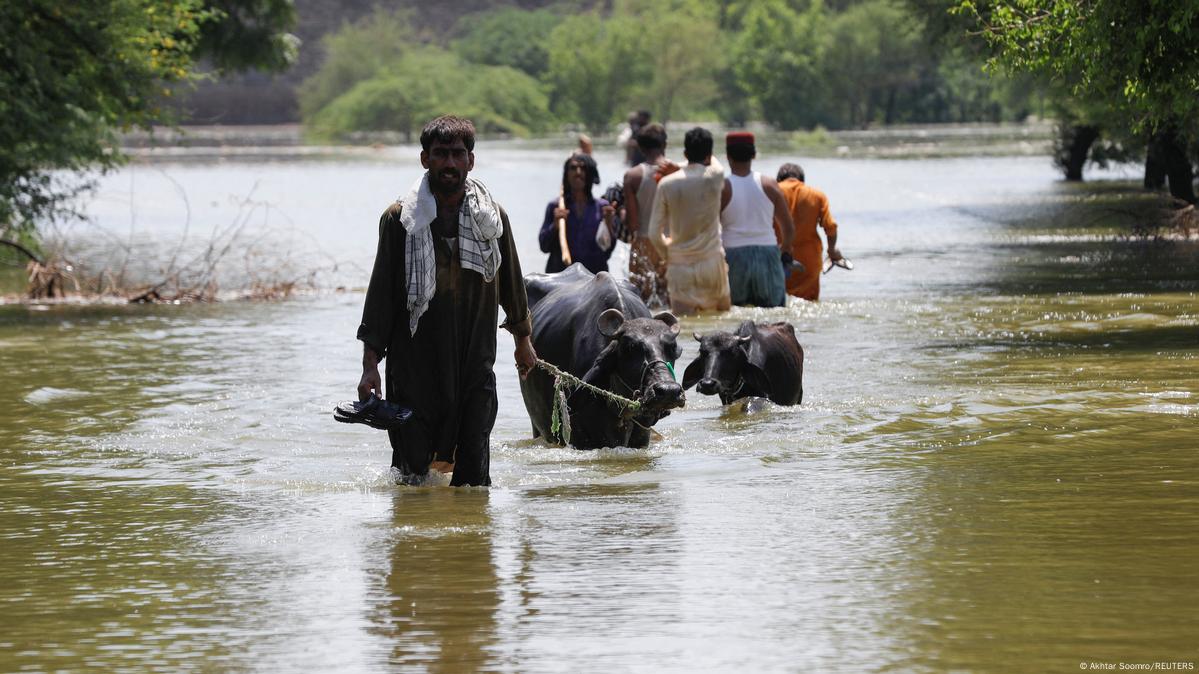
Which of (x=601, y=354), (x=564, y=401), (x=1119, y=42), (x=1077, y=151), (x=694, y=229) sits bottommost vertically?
(x=1077, y=151)

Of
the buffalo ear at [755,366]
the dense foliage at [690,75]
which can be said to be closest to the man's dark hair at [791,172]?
the buffalo ear at [755,366]

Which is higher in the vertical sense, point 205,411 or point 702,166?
point 702,166

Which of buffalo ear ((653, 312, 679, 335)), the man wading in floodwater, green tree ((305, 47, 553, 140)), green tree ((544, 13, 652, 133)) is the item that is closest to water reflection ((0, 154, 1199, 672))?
the man wading in floodwater

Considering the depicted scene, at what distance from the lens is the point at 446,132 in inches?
296

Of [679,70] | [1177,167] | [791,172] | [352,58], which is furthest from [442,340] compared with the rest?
[352,58]

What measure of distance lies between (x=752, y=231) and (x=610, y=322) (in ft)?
19.4

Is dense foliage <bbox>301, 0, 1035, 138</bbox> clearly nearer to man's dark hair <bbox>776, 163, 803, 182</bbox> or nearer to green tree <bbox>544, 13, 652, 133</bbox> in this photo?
green tree <bbox>544, 13, 652, 133</bbox>

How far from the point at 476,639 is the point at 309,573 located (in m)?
1.22

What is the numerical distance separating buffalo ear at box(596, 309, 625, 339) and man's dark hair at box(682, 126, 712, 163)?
5.06 metres

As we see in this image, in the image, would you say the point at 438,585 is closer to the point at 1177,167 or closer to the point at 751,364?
the point at 751,364

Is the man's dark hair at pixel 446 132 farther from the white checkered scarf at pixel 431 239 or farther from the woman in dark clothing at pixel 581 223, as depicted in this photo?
the woman in dark clothing at pixel 581 223

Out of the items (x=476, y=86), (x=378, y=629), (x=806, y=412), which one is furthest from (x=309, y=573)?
(x=476, y=86)

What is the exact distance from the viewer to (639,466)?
9.40m

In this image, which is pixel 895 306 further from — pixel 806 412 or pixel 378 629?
pixel 378 629
